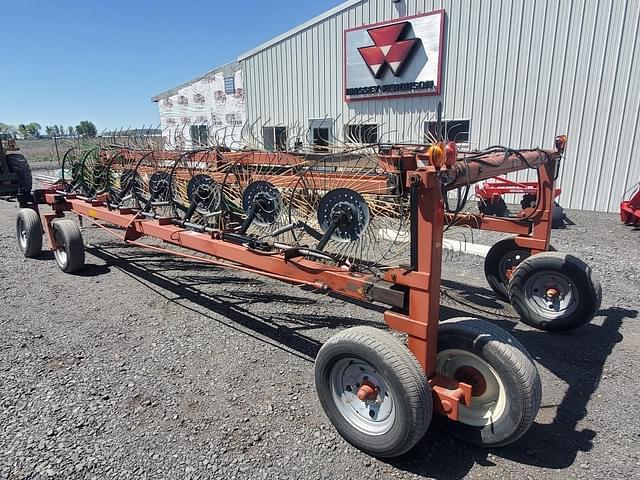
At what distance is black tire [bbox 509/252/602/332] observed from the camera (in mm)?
3713

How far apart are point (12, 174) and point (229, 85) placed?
29.7ft

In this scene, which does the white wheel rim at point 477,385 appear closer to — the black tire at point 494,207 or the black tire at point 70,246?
the black tire at point 70,246

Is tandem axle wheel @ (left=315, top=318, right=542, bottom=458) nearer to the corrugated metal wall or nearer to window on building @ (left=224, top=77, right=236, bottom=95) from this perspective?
the corrugated metal wall

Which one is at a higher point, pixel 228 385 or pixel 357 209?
pixel 357 209

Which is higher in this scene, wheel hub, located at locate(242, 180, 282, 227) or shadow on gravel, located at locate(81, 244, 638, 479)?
wheel hub, located at locate(242, 180, 282, 227)

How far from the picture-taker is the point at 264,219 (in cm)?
355

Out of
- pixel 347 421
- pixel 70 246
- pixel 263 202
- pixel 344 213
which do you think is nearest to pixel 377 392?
pixel 347 421

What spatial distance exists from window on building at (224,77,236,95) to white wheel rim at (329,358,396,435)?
1449cm

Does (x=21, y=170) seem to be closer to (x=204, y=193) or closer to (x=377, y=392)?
(x=204, y=193)

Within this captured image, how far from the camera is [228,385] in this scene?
3.22 metres

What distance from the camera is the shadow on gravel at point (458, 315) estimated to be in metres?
2.47

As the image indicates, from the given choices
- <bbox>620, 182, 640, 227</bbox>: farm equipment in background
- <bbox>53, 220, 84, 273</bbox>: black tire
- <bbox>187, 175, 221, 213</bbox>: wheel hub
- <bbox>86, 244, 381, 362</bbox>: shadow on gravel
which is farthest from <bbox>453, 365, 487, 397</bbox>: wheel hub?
<bbox>620, 182, 640, 227</bbox>: farm equipment in background

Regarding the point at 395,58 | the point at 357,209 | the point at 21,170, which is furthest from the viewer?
the point at 395,58

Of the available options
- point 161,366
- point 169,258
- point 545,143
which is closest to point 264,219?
point 161,366
